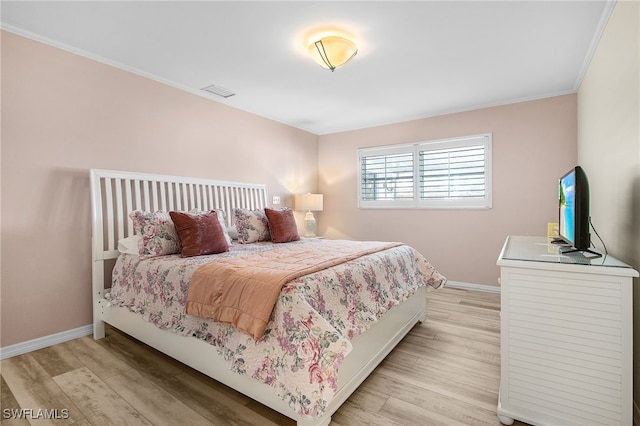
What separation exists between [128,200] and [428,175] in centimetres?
377

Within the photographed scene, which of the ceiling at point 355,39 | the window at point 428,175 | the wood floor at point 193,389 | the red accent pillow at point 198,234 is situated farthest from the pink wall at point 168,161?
the red accent pillow at point 198,234

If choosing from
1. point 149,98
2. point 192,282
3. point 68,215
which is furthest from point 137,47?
point 192,282

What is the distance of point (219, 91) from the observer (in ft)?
11.7

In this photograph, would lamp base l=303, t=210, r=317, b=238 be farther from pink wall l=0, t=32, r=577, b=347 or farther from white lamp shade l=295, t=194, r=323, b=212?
pink wall l=0, t=32, r=577, b=347

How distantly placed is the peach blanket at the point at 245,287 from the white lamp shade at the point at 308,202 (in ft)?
8.84

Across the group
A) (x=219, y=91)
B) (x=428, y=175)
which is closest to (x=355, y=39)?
(x=219, y=91)

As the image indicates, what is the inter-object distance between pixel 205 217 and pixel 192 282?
0.88m

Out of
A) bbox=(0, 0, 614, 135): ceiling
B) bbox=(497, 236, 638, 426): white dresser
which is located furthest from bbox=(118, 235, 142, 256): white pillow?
bbox=(497, 236, 638, 426): white dresser

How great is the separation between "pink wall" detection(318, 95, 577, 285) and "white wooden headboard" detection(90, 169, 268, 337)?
2.48 meters

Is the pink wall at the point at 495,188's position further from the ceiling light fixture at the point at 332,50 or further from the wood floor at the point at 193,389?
the ceiling light fixture at the point at 332,50

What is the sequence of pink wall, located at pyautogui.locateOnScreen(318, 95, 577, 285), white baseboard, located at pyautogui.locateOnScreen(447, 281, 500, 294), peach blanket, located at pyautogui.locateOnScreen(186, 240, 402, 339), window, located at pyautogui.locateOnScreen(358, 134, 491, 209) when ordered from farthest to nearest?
window, located at pyautogui.locateOnScreen(358, 134, 491, 209) < white baseboard, located at pyautogui.locateOnScreen(447, 281, 500, 294) < pink wall, located at pyautogui.locateOnScreen(318, 95, 577, 285) < peach blanket, located at pyautogui.locateOnScreen(186, 240, 402, 339)

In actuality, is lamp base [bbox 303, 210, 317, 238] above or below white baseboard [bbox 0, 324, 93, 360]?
above

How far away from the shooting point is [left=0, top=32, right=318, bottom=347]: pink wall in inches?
91.7

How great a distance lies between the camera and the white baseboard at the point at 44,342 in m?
2.29
